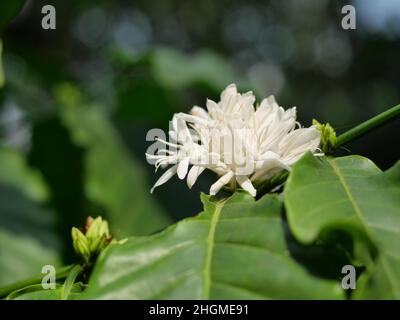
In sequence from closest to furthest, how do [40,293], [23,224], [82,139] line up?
1. [40,293]
2. [23,224]
3. [82,139]

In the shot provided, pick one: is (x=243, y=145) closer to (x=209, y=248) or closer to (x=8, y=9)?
(x=209, y=248)

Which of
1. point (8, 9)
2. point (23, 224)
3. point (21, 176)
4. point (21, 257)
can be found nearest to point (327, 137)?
point (8, 9)

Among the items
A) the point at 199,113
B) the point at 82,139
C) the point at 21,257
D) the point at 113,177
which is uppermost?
the point at 82,139

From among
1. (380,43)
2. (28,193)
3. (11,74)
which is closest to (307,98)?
(380,43)

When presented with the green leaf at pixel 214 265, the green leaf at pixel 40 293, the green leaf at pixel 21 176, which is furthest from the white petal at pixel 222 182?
the green leaf at pixel 21 176

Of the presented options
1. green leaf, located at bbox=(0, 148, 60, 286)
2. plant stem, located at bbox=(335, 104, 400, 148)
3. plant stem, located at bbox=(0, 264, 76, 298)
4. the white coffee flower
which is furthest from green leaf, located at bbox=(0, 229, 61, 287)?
plant stem, located at bbox=(335, 104, 400, 148)
